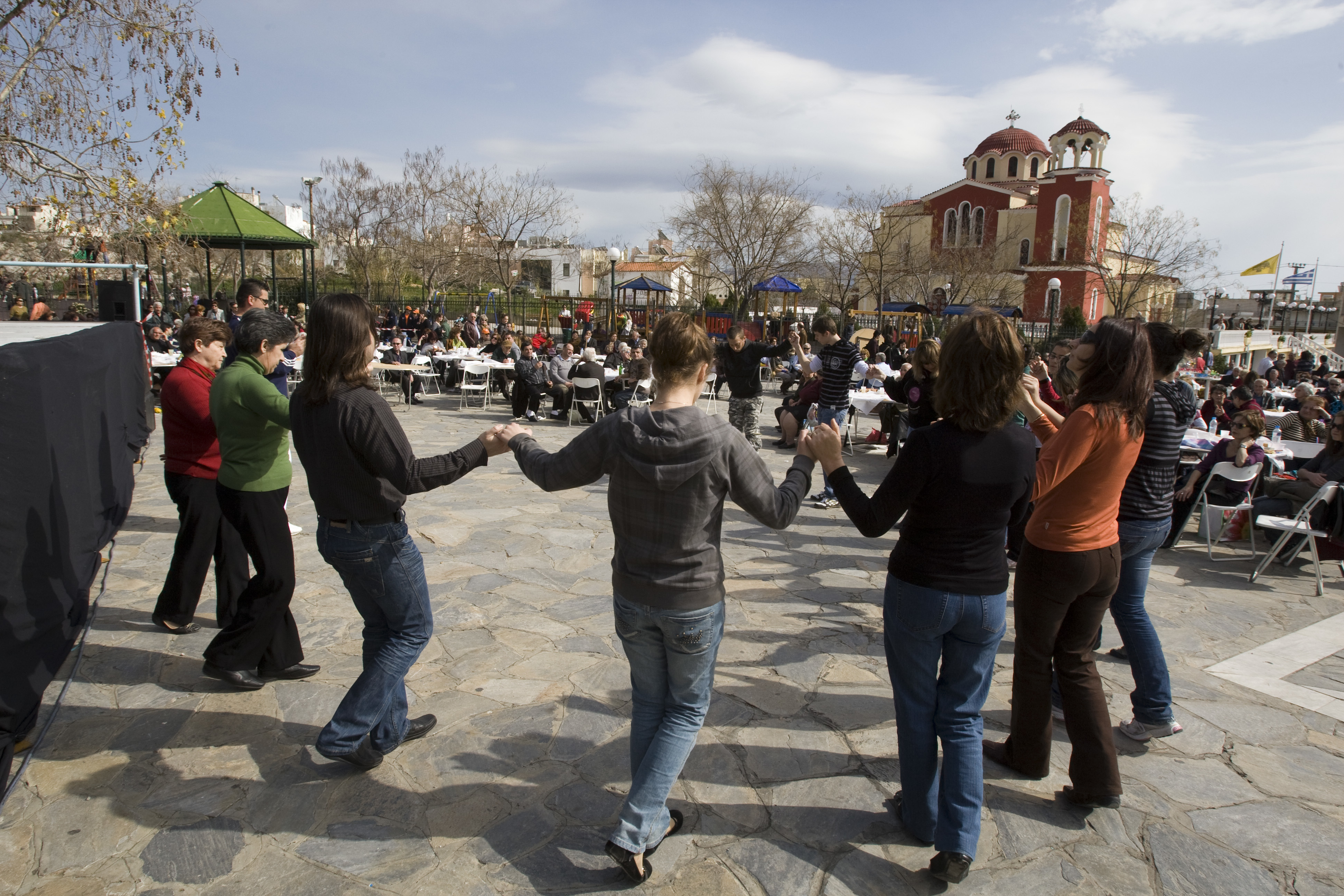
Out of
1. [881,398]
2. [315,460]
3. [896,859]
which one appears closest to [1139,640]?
[896,859]

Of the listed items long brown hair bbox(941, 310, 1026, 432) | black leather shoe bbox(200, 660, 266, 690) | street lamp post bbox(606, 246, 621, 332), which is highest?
street lamp post bbox(606, 246, 621, 332)

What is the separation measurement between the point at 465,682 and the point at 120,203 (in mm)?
9523

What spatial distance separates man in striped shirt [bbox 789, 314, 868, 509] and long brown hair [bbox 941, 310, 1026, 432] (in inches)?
195

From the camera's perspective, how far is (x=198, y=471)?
153 inches

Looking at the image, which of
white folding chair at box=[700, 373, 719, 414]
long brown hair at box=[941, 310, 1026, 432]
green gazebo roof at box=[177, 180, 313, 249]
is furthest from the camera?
green gazebo roof at box=[177, 180, 313, 249]

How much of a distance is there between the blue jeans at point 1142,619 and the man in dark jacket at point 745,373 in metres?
5.09

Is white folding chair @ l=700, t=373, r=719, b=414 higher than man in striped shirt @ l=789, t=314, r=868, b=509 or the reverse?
the reverse

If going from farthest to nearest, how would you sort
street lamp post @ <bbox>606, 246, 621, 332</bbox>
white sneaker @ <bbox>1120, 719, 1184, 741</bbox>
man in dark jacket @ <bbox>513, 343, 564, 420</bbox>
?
1. street lamp post @ <bbox>606, 246, 621, 332</bbox>
2. man in dark jacket @ <bbox>513, 343, 564, 420</bbox>
3. white sneaker @ <bbox>1120, 719, 1184, 741</bbox>

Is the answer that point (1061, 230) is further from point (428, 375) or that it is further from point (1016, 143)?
point (428, 375)

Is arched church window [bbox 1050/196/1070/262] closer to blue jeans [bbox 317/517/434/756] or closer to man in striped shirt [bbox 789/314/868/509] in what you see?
man in striped shirt [bbox 789/314/868/509]

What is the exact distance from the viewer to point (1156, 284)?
29344mm

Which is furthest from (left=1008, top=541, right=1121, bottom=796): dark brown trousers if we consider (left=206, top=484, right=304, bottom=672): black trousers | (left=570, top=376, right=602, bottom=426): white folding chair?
(left=570, top=376, right=602, bottom=426): white folding chair

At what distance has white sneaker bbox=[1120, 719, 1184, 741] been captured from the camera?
10.7 feet

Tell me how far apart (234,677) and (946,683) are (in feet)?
9.56
